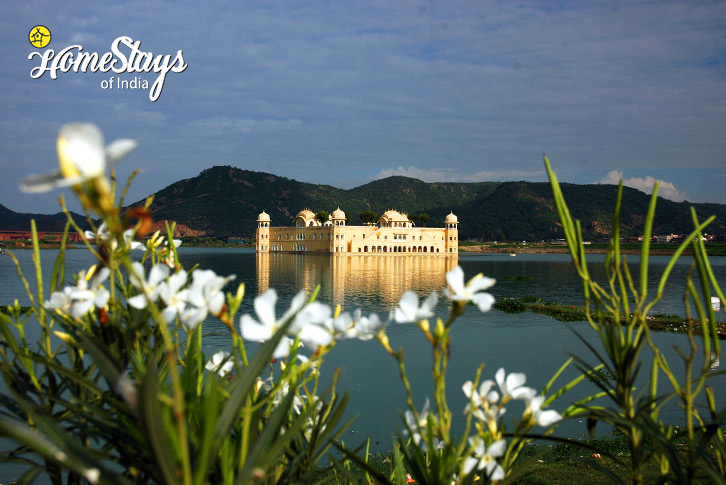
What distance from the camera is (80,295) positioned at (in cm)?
90

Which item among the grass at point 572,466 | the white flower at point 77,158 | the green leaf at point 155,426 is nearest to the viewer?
the white flower at point 77,158

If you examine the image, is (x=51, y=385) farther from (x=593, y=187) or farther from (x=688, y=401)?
(x=593, y=187)

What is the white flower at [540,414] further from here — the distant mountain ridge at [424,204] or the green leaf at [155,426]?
the distant mountain ridge at [424,204]

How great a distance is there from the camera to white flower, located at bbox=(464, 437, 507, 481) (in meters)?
0.96

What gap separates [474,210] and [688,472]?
86930mm

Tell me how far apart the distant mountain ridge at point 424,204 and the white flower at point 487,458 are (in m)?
75.7

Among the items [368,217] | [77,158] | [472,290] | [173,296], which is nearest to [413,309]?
[472,290]

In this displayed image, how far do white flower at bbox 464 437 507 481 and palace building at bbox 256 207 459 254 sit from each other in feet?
157

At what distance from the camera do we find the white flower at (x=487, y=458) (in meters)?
0.96

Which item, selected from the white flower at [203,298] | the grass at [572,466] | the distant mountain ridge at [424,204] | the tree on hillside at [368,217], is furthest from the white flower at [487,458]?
the distant mountain ridge at [424,204]

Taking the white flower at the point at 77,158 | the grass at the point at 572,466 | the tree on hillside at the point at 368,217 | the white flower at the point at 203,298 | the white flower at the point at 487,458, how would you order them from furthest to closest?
1. the tree on hillside at the point at 368,217
2. the grass at the point at 572,466
3. the white flower at the point at 487,458
4. the white flower at the point at 203,298
5. the white flower at the point at 77,158

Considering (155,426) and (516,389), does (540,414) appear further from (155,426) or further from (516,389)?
(155,426)

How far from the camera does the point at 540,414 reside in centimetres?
97

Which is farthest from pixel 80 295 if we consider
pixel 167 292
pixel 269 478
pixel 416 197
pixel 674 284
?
pixel 416 197
